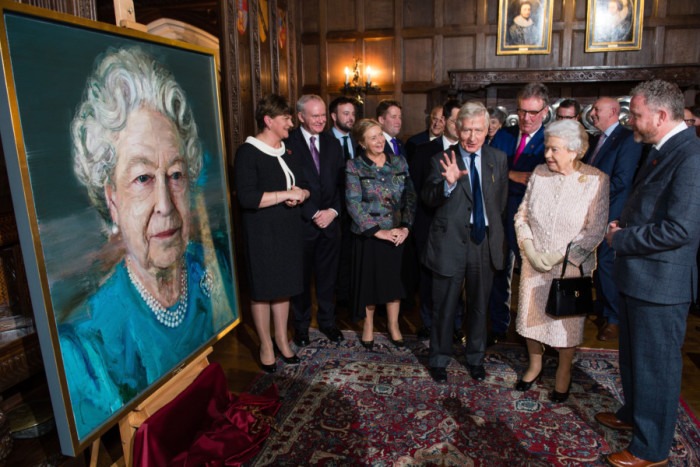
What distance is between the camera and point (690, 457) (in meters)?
2.59

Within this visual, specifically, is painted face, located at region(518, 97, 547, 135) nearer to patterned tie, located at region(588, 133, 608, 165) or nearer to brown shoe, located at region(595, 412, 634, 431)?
patterned tie, located at region(588, 133, 608, 165)

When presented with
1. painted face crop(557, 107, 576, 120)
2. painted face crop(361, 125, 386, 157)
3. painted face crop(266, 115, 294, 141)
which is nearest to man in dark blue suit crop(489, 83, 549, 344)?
painted face crop(557, 107, 576, 120)

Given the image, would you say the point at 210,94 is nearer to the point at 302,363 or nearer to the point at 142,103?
the point at 142,103

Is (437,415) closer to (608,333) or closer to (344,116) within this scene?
(608,333)

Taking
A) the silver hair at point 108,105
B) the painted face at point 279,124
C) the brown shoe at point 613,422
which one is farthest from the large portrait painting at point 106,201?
the brown shoe at point 613,422

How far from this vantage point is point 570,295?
9.35ft

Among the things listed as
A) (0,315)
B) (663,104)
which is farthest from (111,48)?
(663,104)

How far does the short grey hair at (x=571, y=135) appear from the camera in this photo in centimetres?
277

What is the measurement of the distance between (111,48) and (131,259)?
0.89m

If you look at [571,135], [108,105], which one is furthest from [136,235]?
[571,135]

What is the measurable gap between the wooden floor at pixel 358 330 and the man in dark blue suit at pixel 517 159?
0.28 m

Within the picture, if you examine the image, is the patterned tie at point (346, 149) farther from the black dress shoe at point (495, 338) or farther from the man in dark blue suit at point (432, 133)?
the black dress shoe at point (495, 338)

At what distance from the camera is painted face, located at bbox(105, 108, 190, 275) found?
85.7 inches

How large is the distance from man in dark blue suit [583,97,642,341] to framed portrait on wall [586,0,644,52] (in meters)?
3.40
